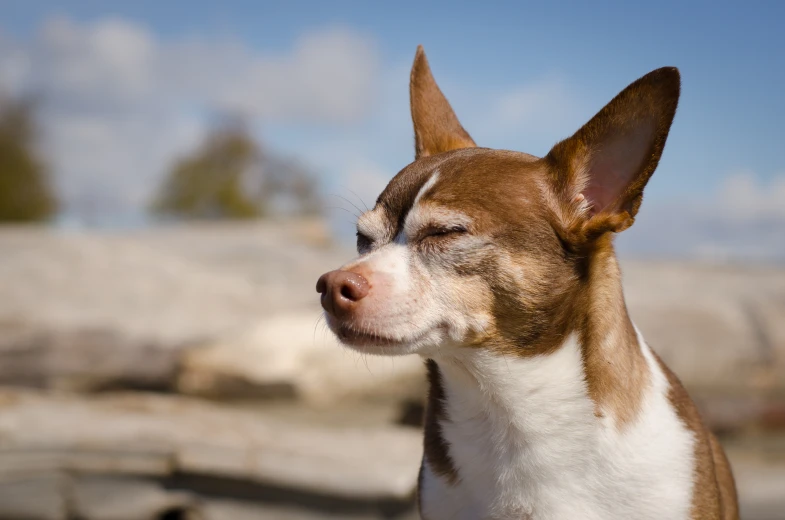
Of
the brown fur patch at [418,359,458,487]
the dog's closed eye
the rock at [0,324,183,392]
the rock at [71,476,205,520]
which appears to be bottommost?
the rock at [71,476,205,520]

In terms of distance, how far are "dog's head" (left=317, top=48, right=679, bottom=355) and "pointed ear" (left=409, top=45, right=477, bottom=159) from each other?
0.54 meters

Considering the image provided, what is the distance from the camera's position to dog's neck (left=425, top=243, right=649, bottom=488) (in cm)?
272

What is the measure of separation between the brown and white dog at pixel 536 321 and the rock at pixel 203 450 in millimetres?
2269

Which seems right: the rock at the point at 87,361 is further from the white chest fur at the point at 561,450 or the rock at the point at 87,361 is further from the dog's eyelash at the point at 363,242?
the white chest fur at the point at 561,450

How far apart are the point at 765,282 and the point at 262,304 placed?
557cm

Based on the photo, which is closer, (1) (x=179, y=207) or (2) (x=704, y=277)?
(2) (x=704, y=277)

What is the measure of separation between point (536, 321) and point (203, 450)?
3.22 m

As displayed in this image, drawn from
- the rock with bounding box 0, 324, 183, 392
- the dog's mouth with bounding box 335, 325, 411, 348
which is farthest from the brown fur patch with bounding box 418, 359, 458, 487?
the rock with bounding box 0, 324, 183, 392

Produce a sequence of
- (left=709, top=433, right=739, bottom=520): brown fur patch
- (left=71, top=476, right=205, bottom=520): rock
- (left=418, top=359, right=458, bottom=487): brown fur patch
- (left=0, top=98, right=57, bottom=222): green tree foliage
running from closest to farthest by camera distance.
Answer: (left=418, top=359, right=458, bottom=487): brown fur patch → (left=709, top=433, right=739, bottom=520): brown fur patch → (left=71, top=476, right=205, bottom=520): rock → (left=0, top=98, right=57, bottom=222): green tree foliage

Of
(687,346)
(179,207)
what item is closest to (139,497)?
(687,346)

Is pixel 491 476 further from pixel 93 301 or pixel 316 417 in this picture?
pixel 93 301

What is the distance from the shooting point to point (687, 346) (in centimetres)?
738

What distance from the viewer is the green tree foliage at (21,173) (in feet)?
80.7

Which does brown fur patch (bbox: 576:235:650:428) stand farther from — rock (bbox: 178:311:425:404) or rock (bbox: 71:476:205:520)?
rock (bbox: 178:311:425:404)
